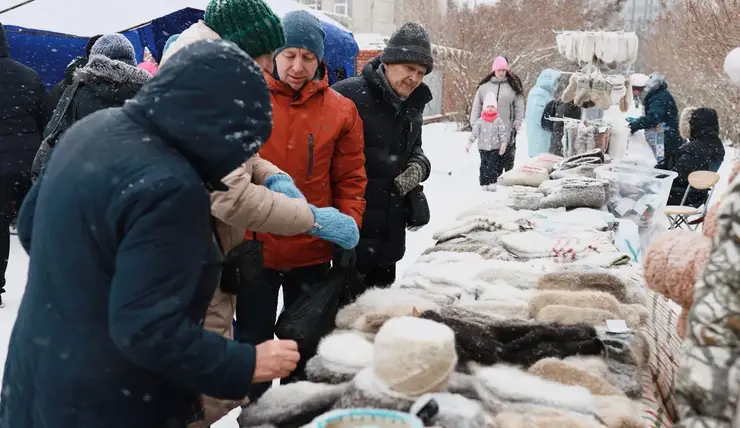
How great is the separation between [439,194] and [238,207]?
729cm

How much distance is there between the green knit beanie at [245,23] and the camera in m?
1.95

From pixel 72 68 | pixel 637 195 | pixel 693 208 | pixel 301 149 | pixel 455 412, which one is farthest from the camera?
pixel 693 208

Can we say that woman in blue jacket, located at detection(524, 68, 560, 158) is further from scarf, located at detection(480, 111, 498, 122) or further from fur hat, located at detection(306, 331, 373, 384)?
fur hat, located at detection(306, 331, 373, 384)

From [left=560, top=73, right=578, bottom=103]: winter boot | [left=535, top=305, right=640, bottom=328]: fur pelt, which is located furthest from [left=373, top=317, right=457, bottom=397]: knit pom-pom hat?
[left=560, top=73, right=578, bottom=103]: winter boot

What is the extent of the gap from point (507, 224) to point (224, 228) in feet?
6.37

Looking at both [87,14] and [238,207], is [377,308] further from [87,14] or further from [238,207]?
[87,14]

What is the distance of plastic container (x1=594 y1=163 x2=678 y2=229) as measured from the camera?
451 centimetres

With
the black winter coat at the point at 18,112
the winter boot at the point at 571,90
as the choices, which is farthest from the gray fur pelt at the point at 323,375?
the winter boot at the point at 571,90

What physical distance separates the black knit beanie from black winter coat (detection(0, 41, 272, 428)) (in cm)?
166

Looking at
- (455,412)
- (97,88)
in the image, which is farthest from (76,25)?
(455,412)

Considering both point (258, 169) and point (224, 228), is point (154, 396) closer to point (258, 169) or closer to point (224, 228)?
point (224, 228)

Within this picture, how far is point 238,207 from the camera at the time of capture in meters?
1.90

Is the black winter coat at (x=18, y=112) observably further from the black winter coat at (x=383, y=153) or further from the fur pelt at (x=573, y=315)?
the fur pelt at (x=573, y=315)

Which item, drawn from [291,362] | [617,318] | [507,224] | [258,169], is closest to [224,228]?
[258,169]
